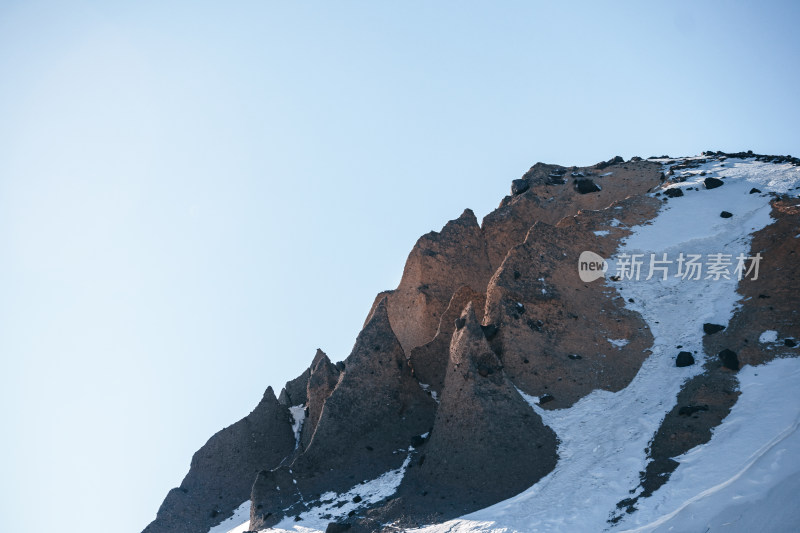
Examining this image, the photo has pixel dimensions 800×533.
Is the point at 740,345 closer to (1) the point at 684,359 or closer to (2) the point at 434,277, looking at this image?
(1) the point at 684,359

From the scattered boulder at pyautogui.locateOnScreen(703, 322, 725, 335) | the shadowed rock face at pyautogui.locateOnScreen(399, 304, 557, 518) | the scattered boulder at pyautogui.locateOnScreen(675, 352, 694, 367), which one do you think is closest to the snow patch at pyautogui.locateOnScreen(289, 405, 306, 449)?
the shadowed rock face at pyautogui.locateOnScreen(399, 304, 557, 518)

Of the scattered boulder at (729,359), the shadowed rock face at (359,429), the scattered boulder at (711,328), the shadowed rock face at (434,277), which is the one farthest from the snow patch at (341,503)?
the scattered boulder at (711,328)

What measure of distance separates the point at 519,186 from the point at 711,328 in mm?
22936

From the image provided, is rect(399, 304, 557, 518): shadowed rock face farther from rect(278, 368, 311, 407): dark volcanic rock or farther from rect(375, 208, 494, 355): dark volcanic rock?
rect(278, 368, 311, 407): dark volcanic rock

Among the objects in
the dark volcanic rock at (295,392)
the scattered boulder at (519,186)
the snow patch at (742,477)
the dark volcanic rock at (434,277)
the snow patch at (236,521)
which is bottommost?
the snow patch at (742,477)

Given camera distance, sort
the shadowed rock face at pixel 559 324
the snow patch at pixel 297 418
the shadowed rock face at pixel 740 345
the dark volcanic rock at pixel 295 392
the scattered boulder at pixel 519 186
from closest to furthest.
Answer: the shadowed rock face at pixel 740 345 < the shadowed rock face at pixel 559 324 < the snow patch at pixel 297 418 < the dark volcanic rock at pixel 295 392 < the scattered boulder at pixel 519 186

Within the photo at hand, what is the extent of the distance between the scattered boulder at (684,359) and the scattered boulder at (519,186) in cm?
2319

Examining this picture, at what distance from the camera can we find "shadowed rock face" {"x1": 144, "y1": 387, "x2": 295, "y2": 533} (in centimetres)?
4294

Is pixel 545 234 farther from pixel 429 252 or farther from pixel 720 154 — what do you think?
pixel 720 154

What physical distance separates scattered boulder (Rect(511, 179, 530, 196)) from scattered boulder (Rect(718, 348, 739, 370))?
24609 mm

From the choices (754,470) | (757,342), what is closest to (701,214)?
(757,342)

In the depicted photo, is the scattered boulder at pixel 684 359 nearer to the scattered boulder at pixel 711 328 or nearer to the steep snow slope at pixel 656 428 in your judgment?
the steep snow slope at pixel 656 428

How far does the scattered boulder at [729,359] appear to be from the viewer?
32.5 meters

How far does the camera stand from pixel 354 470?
36.7 meters
